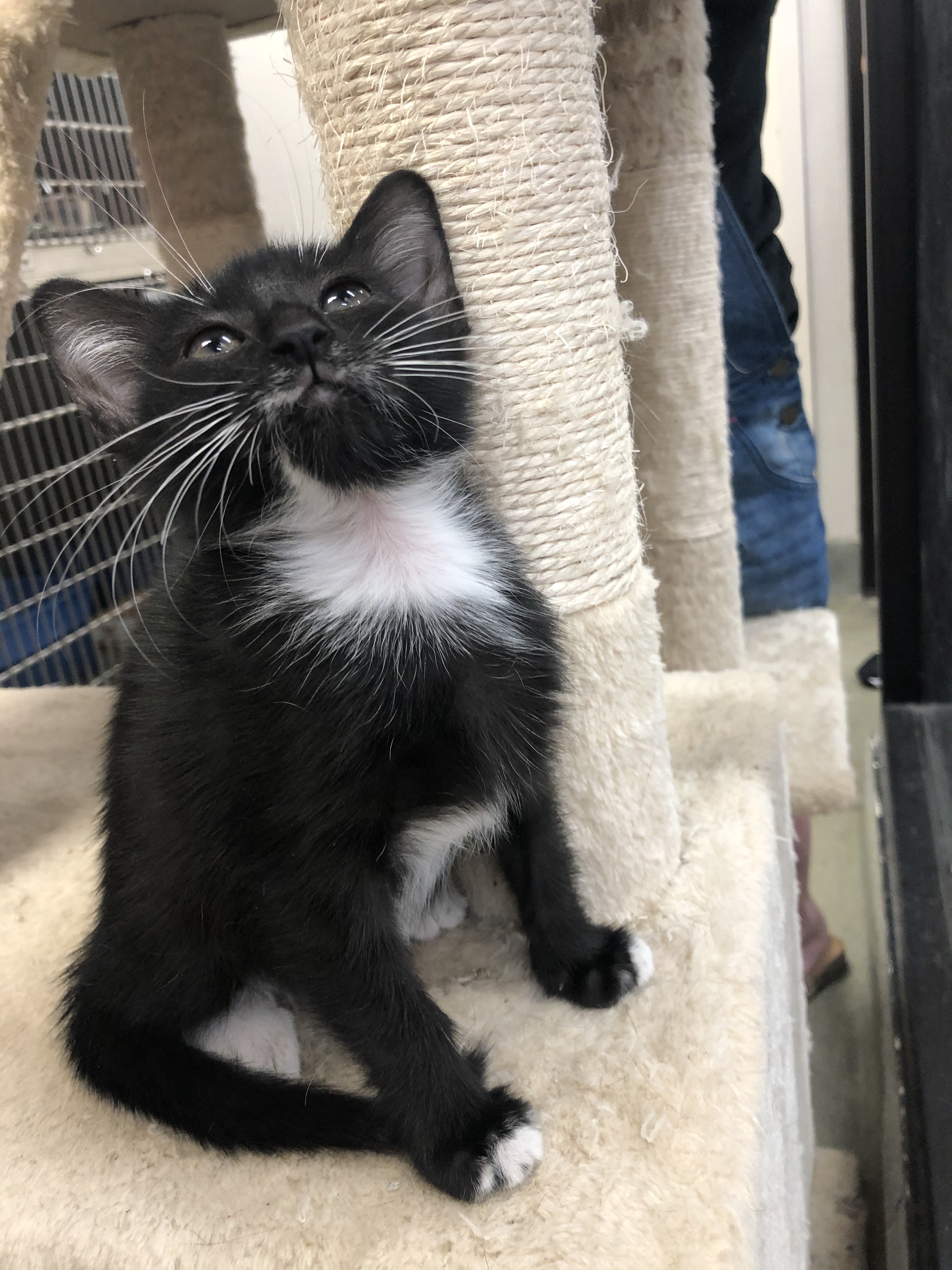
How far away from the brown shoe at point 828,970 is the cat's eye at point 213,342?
52.2 inches

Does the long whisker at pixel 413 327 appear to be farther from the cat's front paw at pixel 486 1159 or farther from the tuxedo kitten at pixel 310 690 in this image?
the cat's front paw at pixel 486 1159

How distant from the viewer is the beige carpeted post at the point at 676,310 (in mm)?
1091

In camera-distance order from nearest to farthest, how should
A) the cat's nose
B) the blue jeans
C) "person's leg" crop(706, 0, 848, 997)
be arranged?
the cat's nose < "person's leg" crop(706, 0, 848, 997) < the blue jeans

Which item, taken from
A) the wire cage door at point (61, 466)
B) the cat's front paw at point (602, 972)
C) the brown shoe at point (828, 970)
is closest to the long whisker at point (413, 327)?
the cat's front paw at point (602, 972)

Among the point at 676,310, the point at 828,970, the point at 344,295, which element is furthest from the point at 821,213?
the point at 344,295

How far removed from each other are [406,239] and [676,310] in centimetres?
59

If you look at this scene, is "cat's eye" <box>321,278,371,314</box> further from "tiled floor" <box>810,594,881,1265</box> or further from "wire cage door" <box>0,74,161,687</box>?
"tiled floor" <box>810,594,881,1265</box>

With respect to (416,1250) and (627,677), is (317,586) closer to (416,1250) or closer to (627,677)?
(627,677)

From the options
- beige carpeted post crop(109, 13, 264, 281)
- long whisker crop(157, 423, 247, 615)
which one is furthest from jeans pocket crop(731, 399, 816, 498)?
long whisker crop(157, 423, 247, 615)

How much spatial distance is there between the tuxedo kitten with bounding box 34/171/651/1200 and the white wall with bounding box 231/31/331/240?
1.97 ft

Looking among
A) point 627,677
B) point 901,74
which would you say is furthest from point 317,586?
A: point 901,74

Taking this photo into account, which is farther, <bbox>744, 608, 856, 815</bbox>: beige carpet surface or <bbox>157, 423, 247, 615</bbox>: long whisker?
<bbox>744, 608, 856, 815</bbox>: beige carpet surface

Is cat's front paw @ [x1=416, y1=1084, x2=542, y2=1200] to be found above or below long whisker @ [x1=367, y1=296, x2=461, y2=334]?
below

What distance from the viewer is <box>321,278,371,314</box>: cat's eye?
26.2 inches
